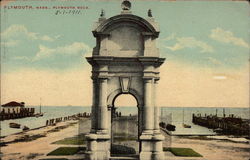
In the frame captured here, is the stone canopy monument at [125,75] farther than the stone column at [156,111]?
No

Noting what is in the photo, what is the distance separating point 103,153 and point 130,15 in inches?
246

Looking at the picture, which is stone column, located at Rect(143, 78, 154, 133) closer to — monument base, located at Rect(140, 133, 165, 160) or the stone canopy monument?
the stone canopy monument

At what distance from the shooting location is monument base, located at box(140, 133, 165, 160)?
14312mm

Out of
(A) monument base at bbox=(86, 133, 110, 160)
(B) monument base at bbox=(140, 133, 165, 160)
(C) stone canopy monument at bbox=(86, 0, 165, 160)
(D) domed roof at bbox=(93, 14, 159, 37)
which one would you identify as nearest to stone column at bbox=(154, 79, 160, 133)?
(C) stone canopy monument at bbox=(86, 0, 165, 160)

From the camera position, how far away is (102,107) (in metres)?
14.5

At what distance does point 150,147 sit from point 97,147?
2.36 meters

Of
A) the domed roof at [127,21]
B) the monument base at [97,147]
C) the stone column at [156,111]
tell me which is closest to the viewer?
the monument base at [97,147]

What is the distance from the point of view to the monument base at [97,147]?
14.3m

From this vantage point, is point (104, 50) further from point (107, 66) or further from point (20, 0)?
point (20, 0)

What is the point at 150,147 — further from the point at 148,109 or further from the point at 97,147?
the point at 97,147

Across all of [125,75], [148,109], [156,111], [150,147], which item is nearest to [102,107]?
[125,75]

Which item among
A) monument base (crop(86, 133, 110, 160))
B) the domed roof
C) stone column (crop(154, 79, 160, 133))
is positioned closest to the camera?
monument base (crop(86, 133, 110, 160))

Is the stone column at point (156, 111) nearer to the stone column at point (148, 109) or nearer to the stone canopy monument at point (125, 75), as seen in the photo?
the stone canopy monument at point (125, 75)

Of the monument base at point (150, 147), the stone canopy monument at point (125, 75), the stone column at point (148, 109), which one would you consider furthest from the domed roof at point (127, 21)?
the monument base at point (150, 147)
